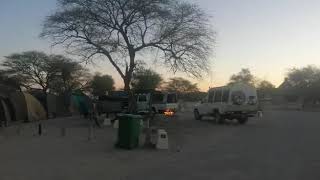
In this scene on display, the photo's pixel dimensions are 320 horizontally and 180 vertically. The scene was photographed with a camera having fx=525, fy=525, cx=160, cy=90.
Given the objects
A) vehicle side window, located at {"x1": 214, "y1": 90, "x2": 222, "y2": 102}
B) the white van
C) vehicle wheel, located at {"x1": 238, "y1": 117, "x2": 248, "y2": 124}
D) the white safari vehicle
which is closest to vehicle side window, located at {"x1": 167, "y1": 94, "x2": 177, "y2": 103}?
the white van

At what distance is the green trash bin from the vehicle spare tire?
1436 cm

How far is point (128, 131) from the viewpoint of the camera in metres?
16.1

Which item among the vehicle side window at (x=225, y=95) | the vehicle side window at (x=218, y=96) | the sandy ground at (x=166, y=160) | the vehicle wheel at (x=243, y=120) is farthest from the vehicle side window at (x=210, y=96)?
the sandy ground at (x=166, y=160)

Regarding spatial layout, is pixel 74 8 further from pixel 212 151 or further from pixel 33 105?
pixel 212 151

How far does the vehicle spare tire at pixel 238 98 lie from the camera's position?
2995cm

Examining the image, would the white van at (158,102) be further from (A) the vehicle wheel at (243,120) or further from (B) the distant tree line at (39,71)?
(B) the distant tree line at (39,71)

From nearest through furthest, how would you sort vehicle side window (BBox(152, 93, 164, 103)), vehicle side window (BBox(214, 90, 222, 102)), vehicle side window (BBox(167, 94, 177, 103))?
vehicle side window (BBox(214, 90, 222, 102)) → vehicle side window (BBox(152, 93, 164, 103)) → vehicle side window (BBox(167, 94, 177, 103))

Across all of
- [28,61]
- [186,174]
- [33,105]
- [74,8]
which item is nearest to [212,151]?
[186,174]

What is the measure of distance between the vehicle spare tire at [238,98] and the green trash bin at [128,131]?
14.4 m

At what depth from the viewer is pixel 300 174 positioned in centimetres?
1123

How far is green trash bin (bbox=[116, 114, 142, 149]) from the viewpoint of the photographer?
16094 mm

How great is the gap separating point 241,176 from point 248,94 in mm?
19664

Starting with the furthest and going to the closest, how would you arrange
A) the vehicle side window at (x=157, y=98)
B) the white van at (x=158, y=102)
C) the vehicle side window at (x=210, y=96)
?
the vehicle side window at (x=157, y=98) < the white van at (x=158, y=102) < the vehicle side window at (x=210, y=96)

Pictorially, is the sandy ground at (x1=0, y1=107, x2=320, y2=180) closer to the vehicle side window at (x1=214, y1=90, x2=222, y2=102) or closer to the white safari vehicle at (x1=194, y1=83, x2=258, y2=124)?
the white safari vehicle at (x1=194, y1=83, x2=258, y2=124)
